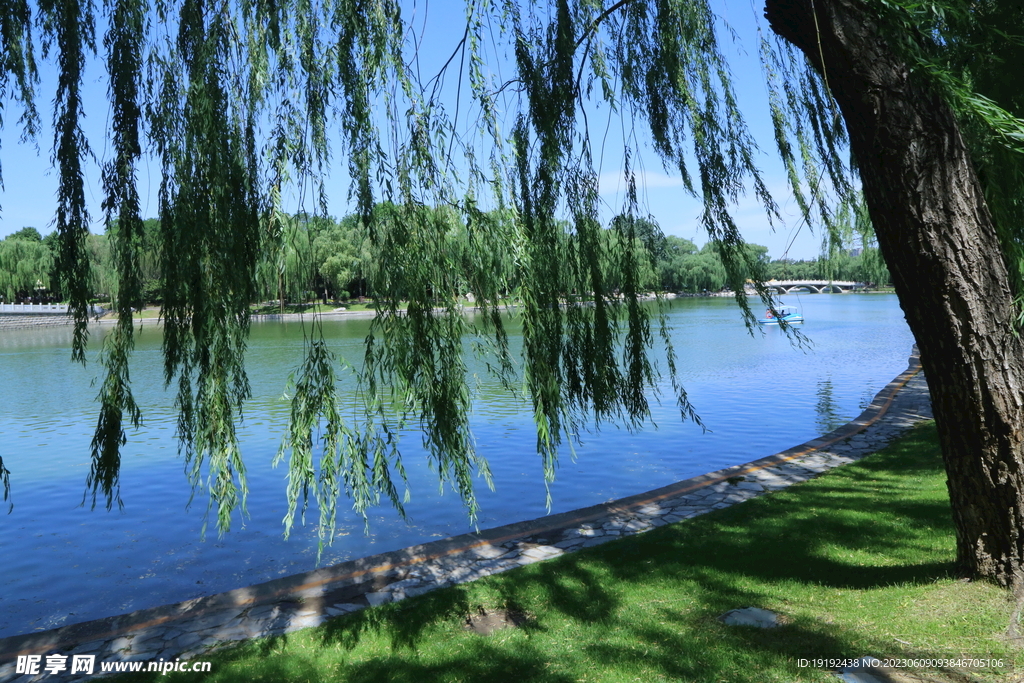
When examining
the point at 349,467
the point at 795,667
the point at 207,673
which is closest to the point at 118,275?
the point at 349,467

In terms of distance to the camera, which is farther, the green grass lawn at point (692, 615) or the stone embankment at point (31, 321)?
the stone embankment at point (31, 321)

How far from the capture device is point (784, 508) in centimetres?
708

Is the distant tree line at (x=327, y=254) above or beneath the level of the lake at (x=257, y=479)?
above

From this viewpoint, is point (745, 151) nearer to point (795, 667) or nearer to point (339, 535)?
point (795, 667)

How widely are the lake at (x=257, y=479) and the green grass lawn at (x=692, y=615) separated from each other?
65.9 inches

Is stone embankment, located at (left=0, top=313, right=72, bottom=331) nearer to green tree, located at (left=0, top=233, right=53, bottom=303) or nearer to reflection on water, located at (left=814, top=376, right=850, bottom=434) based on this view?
green tree, located at (left=0, top=233, right=53, bottom=303)

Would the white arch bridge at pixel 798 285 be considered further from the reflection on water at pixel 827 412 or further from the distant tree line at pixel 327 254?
the reflection on water at pixel 827 412

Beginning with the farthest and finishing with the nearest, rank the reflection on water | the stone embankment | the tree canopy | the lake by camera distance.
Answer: the stone embankment → the reflection on water → the lake → the tree canopy

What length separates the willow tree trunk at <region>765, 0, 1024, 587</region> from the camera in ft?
12.5

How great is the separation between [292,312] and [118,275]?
0.87 metres

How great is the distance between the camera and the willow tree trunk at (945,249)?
3.82 m

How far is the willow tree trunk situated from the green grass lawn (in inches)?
27.3

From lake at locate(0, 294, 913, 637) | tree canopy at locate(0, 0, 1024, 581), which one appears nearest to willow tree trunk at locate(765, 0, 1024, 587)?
tree canopy at locate(0, 0, 1024, 581)

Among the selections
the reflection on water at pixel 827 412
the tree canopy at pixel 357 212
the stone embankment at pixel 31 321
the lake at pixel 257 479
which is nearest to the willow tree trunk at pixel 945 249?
the tree canopy at pixel 357 212
